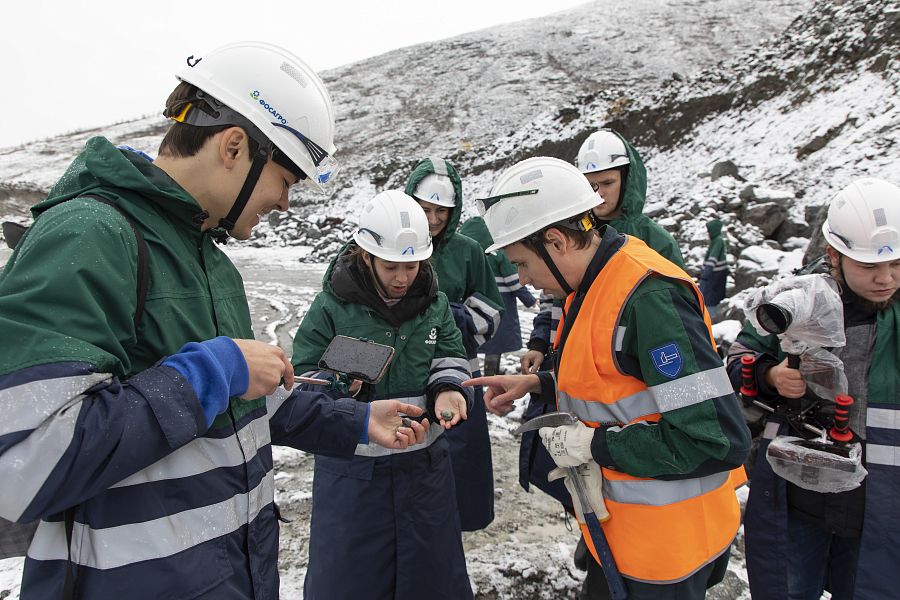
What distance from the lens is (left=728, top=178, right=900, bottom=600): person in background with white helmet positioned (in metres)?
2.10

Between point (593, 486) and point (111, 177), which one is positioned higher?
point (111, 177)

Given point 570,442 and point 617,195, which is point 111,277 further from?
point 617,195

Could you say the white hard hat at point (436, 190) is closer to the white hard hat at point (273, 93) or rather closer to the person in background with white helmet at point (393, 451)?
the person in background with white helmet at point (393, 451)

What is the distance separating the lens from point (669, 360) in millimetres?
1648

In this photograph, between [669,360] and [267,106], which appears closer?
[267,106]

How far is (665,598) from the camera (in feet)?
6.00

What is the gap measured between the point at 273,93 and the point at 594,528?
5.82ft

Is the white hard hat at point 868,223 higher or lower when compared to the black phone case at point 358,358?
higher

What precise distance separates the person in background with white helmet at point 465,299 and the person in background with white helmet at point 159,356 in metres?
1.87

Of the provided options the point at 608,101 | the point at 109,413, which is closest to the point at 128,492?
the point at 109,413

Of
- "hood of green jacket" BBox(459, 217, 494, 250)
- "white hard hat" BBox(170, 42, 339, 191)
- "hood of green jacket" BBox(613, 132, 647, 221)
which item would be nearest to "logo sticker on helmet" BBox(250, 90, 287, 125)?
"white hard hat" BBox(170, 42, 339, 191)

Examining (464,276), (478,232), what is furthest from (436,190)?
(478,232)

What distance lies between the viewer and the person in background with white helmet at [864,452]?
210 cm

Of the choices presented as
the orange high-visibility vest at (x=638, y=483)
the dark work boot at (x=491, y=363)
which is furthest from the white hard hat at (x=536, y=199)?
the dark work boot at (x=491, y=363)
